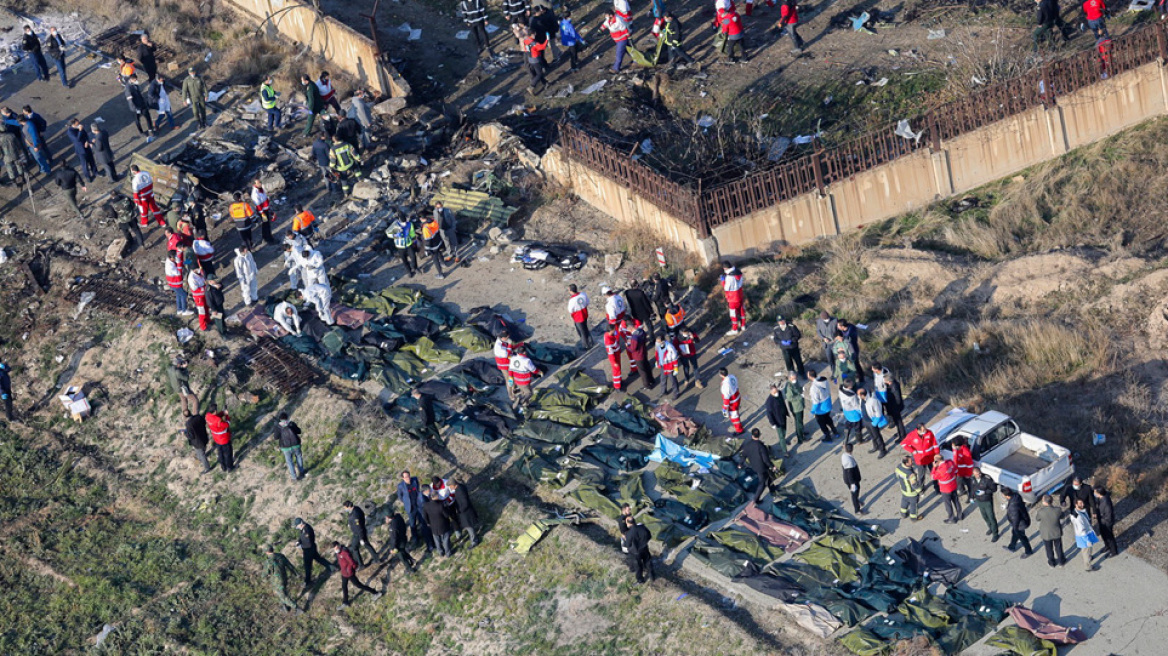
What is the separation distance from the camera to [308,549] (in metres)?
23.7

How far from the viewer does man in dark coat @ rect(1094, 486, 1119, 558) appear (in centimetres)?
1992

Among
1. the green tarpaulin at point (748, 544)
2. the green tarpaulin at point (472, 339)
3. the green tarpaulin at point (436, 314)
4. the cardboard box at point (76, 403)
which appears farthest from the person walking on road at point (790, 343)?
the cardboard box at point (76, 403)

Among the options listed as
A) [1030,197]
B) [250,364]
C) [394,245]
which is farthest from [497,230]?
[1030,197]

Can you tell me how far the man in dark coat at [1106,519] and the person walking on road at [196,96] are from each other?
1932cm

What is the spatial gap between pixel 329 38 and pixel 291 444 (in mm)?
13608

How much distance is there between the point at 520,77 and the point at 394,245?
22.0 feet

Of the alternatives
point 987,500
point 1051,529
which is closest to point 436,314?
point 987,500

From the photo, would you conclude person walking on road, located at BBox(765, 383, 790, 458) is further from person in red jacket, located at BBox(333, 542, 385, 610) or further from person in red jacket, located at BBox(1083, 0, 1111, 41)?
person in red jacket, located at BBox(1083, 0, 1111, 41)

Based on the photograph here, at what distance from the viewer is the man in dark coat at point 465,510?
2289 cm

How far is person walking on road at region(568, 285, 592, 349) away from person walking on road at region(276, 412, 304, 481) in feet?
16.1

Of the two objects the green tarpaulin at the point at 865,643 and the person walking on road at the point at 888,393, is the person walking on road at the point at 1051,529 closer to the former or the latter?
the green tarpaulin at the point at 865,643

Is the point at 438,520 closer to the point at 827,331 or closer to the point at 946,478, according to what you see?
the point at 827,331

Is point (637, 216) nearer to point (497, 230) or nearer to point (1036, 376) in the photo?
point (497, 230)

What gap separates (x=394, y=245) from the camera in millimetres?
29734
